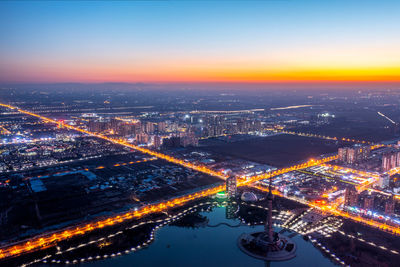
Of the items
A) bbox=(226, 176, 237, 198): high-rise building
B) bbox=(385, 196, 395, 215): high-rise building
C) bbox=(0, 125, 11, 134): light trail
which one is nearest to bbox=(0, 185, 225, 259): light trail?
bbox=(226, 176, 237, 198): high-rise building

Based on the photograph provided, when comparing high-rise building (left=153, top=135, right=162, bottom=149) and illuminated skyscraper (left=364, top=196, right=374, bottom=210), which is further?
high-rise building (left=153, top=135, right=162, bottom=149)

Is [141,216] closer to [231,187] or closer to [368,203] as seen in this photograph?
[231,187]

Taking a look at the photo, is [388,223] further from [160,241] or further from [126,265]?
[126,265]

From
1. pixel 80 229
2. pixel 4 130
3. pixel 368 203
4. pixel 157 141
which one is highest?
pixel 4 130

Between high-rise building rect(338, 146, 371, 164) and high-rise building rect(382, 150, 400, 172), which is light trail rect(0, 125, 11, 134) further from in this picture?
high-rise building rect(382, 150, 400, 172)

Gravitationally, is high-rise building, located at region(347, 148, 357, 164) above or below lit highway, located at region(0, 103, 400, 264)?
above

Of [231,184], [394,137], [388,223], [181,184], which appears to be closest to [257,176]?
[231,184]

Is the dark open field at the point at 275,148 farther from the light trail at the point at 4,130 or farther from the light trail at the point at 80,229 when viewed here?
the light trail at the point at 4,130

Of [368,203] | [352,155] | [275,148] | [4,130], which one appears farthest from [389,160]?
[4,130]

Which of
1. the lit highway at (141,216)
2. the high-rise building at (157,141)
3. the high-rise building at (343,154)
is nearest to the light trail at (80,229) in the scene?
the lit highway at (141,216)

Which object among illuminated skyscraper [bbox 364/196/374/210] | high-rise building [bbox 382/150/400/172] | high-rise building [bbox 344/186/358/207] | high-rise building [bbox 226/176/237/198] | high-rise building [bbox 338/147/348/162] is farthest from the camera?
high-rise building [bbox 338/147/348/162]
